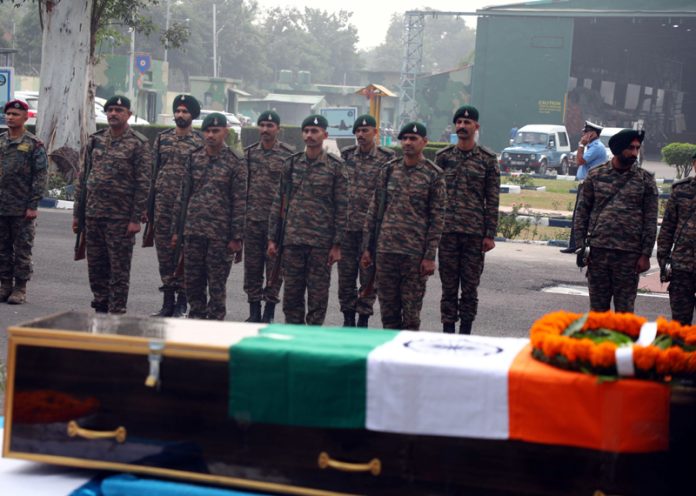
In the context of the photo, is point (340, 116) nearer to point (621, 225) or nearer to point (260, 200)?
point (260, 200)

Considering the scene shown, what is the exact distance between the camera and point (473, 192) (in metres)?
8.78

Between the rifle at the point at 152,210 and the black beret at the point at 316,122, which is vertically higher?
the black beret at the point at 316,122

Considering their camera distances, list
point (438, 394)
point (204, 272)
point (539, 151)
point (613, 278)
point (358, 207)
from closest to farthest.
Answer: point (438, 394), point (613, 278), point (204, 272), point (358, 207), point (539, 151)

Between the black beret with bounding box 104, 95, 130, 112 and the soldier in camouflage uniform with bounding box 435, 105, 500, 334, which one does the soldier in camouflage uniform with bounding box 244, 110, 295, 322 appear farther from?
the soldier in camouflage uniform with bounding box 435, 105, 500, 334

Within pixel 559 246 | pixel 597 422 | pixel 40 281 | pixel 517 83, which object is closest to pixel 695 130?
pixel 517 83

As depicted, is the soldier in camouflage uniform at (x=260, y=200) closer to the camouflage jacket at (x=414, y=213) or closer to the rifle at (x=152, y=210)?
the rifle at (x=152, y=210)

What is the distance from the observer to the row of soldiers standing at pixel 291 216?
8.13m

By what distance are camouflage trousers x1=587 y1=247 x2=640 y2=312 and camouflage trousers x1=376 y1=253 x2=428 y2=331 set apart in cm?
147

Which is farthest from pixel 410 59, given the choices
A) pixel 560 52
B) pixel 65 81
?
pixel 65 81

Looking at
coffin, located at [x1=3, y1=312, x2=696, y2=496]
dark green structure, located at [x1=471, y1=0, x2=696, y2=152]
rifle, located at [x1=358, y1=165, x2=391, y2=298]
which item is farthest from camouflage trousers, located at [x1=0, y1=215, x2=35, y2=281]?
dark green structure, located at [x1=471, y1=0, x2=696, y2=152]

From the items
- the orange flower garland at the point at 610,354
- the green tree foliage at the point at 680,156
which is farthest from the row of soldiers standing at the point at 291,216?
the green tree foliage at the point at 680,156

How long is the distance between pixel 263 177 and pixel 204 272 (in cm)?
126

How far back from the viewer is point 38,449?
468 centimetres

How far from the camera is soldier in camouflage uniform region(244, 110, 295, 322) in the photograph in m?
9.77
